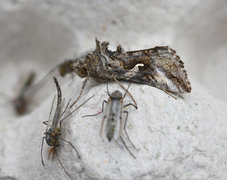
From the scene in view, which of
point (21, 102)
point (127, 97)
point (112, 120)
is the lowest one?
point (112, 120)

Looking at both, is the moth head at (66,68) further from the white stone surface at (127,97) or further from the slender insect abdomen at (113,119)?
the slender insect abdomen at (113,119)

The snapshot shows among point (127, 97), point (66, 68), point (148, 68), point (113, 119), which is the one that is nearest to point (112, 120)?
point (113, 119)

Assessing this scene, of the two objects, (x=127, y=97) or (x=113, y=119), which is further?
(x=127, y=97)

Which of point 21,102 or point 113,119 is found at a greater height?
point 21,102

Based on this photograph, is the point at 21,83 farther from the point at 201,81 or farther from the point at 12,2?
the point at 201,81

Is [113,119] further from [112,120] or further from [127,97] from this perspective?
[127,97]

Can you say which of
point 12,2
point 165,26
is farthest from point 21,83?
point 165,26
